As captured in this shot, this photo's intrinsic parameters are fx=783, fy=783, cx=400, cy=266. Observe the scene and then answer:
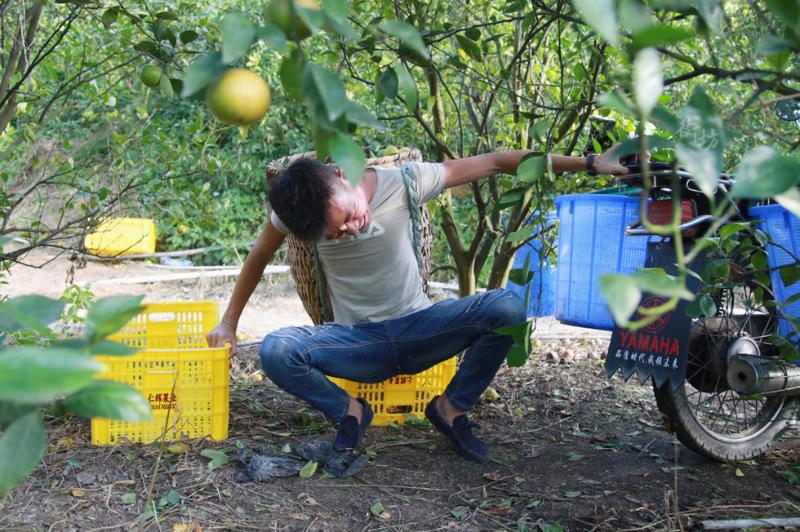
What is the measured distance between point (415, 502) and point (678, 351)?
2.88ft

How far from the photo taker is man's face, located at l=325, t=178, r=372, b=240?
2.30 metres

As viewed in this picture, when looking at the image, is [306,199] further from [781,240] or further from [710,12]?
[710,12]

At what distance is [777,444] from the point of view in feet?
9.10

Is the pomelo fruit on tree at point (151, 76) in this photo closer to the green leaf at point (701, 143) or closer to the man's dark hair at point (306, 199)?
the man's dark hair at point (306, 199)

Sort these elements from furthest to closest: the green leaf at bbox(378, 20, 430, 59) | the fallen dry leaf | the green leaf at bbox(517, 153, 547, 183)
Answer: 1. the fallen dry leaf
2. the green leaf at bbox(517, 153, 547, 183)
3. the green leaf at bbox(378, 20, 430, 59)

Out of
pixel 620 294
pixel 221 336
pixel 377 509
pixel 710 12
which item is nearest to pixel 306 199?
pixel 221 336

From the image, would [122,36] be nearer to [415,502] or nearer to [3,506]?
[3,506]

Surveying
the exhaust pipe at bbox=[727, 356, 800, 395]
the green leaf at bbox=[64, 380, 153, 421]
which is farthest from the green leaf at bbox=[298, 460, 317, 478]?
the green leaf at bbox=[64, 380, 153, 421]

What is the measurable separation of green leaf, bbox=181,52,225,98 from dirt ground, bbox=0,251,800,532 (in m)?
1.05

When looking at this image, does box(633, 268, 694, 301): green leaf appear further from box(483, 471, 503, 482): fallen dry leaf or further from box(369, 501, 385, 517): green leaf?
box(483, 471, 503, 482): fallen dry leaf

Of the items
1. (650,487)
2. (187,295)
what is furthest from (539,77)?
(187,295)

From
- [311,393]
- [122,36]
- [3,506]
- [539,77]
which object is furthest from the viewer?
[539,77]

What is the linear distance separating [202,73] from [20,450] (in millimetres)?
438

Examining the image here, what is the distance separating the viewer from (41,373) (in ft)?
1.65
